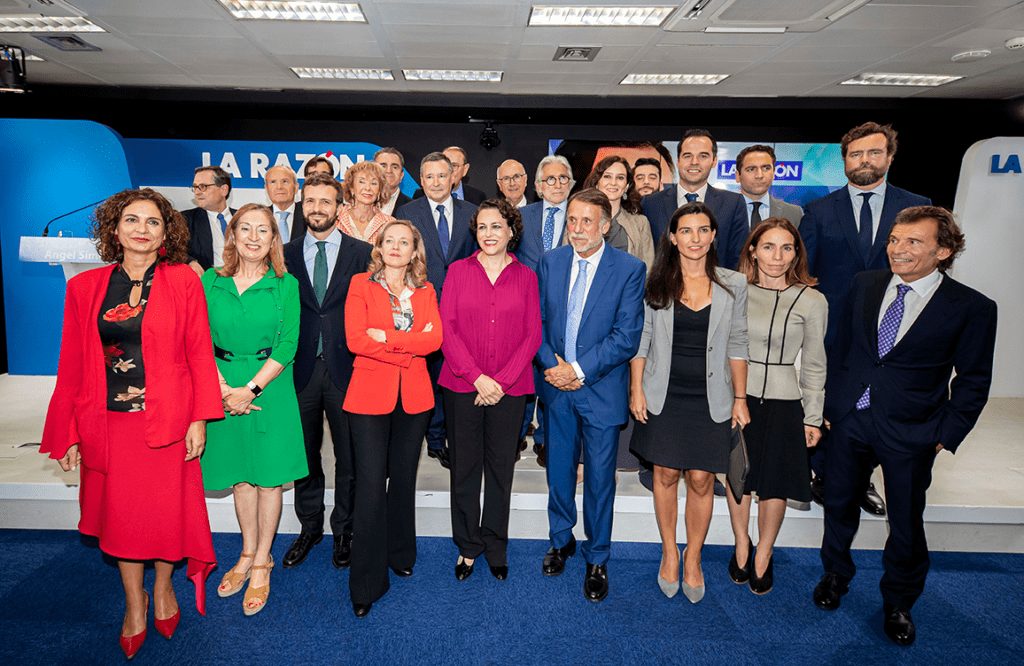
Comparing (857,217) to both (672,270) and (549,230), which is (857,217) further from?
(549,230)

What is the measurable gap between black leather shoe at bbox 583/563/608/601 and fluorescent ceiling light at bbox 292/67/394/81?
568 centimetres

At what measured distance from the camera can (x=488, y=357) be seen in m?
2.63

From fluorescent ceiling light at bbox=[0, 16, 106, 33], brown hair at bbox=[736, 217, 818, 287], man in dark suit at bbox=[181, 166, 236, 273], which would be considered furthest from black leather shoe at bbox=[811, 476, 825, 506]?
fluorescent ceiling light at bbox=[0, 16, 106, 33]

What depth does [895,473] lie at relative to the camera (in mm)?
2514

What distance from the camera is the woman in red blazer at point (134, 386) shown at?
214 centimetres

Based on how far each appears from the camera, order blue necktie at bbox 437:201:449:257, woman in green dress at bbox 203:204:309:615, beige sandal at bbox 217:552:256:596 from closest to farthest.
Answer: woman in green dress at bbox 203:204:309:615 < beige sandal at bbox 217:552:256:596 < blue necktie at bbox 437:201:449:257

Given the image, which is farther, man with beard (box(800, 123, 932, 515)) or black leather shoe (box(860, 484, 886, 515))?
black leather shoe (box(860, 484, 886, 515))

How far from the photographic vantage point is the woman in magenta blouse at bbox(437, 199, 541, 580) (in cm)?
260

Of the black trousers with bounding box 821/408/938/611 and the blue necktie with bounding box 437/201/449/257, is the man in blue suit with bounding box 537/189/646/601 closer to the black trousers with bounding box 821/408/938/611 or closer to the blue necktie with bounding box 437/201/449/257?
the blue necktie with bounding box 437/201/449/257

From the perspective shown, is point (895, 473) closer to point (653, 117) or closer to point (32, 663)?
point (32, 663)

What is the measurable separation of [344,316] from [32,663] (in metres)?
1.86

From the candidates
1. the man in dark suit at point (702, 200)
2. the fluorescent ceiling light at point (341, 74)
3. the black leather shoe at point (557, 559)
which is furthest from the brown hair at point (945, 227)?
the fluorescent ceiling light at point (341, 74)

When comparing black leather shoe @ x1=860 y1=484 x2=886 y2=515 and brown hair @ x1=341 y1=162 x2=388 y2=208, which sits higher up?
brown hair @ x1=341 y1=162 x2=388 y2=208

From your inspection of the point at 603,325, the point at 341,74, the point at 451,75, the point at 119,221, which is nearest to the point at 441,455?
the point at 603,325
